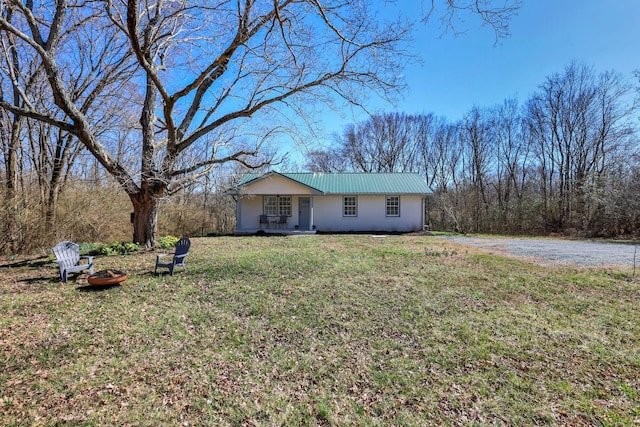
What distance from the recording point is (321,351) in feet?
12.2

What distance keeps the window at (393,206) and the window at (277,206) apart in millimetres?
6506

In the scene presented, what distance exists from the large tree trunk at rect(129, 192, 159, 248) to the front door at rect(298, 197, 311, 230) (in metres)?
9.47

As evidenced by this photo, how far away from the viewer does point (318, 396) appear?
2.87 m

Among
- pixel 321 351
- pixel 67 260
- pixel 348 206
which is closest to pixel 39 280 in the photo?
pixel 67 260

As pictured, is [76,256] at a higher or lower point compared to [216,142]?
lower

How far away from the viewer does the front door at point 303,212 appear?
18.6 meters

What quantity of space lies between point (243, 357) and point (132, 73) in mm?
14246

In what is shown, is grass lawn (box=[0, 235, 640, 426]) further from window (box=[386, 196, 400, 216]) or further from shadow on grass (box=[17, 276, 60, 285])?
window (box=[386, 196, 400, 216])

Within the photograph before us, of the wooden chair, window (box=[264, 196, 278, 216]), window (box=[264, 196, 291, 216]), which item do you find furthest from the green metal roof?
the wooden chair

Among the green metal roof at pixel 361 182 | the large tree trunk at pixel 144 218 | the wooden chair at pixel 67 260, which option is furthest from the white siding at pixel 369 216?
the wooden chair at pixel 67 260

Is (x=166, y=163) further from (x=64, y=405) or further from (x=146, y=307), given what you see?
(x=64, y=405)

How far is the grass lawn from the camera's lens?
2.66 m

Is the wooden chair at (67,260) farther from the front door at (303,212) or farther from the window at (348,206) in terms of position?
the window at (348,206)

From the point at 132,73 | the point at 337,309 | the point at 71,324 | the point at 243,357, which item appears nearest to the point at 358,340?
the point at 337,309
